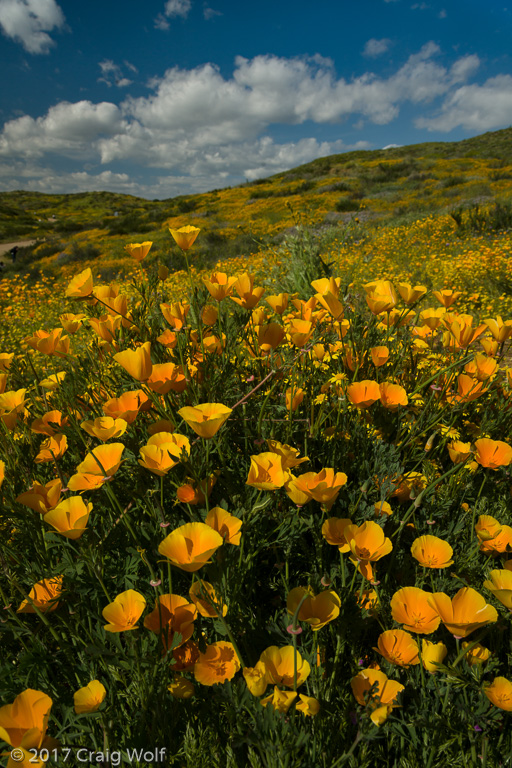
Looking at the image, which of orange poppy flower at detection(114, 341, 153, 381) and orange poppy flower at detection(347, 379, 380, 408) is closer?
orange poppy flower at detection(114, 341, 153, 381)

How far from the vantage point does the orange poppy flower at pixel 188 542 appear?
879mm

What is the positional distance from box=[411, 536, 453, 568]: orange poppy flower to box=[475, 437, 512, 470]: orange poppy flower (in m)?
0.35

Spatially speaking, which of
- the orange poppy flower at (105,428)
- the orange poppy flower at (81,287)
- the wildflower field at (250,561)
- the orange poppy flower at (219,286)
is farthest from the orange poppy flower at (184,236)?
the orange poppy flower at (105,428)

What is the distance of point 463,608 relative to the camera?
36.3 inches

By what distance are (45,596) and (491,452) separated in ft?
4.86

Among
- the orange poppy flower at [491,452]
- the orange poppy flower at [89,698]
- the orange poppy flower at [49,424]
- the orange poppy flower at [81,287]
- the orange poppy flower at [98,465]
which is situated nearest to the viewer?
the orange poppy flower at [89,698]

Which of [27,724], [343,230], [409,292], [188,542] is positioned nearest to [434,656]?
[188,542]

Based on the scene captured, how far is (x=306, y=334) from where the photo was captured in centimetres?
142

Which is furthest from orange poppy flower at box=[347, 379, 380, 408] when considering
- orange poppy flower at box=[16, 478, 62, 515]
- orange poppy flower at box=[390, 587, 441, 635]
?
orange poppy flower at box=[16, 478, 62, 515]

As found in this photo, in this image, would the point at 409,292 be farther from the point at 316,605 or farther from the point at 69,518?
the point at 69,518

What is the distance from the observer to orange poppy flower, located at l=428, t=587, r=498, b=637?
88 cm

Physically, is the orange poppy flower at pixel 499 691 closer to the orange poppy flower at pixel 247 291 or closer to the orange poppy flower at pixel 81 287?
the orange poppy flower at pixel 247 291

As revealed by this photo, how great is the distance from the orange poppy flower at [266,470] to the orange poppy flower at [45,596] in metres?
0.65

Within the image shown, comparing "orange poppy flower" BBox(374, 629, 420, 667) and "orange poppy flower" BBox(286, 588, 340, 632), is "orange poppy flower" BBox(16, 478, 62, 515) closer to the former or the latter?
"orange poppy flower" BBox(286, 588, 340, 632)
